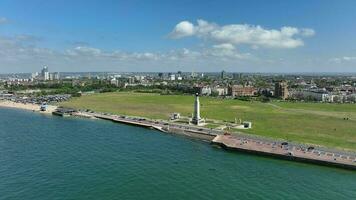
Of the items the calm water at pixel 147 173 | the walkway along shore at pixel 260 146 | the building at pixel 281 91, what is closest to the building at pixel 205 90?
the building at pixel 281 91

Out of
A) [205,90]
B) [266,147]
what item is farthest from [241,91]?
[266,147]

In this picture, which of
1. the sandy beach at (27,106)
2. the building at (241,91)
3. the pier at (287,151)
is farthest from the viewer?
the building at (241,91)

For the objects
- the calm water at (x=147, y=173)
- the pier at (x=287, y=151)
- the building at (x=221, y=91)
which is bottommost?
the calm water at (x=147, y=173)

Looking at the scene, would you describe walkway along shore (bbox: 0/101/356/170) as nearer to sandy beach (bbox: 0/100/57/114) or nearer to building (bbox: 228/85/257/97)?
sandy beach (bbox: 0/100/57/114)

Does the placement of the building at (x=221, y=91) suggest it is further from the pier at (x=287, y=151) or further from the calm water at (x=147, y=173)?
the pier at (x=287, y=151)

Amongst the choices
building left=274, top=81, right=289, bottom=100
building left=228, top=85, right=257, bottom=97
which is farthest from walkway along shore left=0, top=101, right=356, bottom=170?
building left=228, top=85, right=257, bottom=97

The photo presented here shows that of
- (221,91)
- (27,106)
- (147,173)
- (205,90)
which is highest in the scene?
(205,90)

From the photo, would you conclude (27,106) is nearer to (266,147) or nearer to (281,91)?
(266,147)
